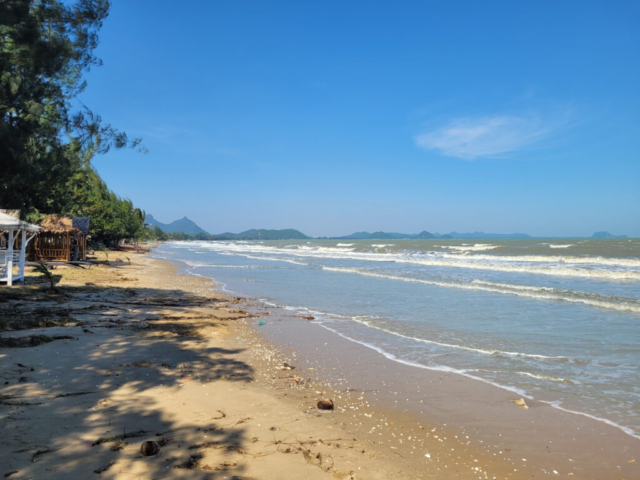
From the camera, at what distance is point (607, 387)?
5586 mm

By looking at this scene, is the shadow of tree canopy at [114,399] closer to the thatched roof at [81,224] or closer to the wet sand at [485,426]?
the wet sand at [485,426]

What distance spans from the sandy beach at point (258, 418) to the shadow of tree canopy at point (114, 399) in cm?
2

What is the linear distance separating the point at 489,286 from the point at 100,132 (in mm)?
15417

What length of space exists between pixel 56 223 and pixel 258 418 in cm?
2416

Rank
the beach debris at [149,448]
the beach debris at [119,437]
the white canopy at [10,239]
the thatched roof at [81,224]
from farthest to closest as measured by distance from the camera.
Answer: the thatched roof at [81,224] < the white canopy at [10,239] < the beach debris at [119,437] < the beach debris at [149,448]

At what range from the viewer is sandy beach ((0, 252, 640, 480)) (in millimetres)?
3389

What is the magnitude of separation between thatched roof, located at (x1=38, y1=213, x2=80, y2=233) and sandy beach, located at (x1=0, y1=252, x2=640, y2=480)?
18039 mm

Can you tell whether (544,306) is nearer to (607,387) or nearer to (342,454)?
(607,387)

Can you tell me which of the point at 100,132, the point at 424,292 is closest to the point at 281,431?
the point at 100,132

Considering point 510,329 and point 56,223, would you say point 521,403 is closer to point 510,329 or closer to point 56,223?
point 510,329

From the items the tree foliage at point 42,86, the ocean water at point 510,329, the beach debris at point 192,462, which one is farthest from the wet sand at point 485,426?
the tree foliage at point 42,86

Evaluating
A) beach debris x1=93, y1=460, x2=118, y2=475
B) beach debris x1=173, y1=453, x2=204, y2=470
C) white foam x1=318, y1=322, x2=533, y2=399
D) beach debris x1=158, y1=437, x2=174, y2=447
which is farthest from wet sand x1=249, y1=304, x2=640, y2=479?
beach debris x1=93, y1=460, x2=118, y2=475

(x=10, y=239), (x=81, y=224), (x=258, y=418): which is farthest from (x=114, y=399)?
(x=81, y=224)

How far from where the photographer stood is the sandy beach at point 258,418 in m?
3.39
